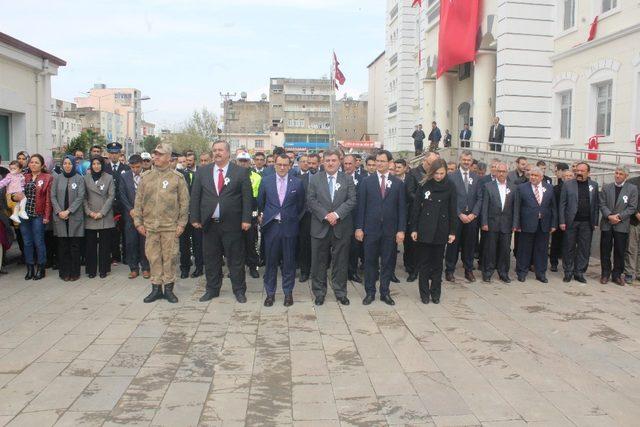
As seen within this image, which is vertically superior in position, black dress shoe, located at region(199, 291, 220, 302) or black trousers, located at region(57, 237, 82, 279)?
black trousers, located at region(57, 237, 82, 279)

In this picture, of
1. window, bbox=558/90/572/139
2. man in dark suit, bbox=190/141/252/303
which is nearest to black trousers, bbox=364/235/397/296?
man in dark suit, bbox=190/141/252/303

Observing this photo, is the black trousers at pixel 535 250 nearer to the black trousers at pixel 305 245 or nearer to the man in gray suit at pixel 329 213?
the man in gray suit at pixel 329 213

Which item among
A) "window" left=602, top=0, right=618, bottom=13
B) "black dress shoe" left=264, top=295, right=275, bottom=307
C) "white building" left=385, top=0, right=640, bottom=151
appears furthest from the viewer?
"window" left=602, top=0, right=618, bottom=13

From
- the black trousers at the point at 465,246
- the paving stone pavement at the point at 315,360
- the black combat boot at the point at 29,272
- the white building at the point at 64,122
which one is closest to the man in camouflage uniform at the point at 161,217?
the paving stone pavement at the point at 315,360

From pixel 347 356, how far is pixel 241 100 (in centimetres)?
9241

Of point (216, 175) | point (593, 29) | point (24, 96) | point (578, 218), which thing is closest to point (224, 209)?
point (216, 175)

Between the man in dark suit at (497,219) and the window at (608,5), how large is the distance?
9.27 meters

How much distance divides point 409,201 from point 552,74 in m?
13.0

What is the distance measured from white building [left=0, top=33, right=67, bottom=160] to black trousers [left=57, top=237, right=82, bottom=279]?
517cm

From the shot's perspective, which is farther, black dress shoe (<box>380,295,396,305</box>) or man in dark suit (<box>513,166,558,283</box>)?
man in dark suit (<box>513,166,558,283</box>)

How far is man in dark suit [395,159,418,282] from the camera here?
28.7ft

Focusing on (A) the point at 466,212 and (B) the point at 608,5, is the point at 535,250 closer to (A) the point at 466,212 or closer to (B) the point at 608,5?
(A) the point at 466,212

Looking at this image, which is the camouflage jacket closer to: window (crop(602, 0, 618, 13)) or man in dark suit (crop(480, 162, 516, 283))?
man in dark suit (crop(480, 162, 516, 283))

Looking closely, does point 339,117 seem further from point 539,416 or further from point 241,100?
point 539,416
